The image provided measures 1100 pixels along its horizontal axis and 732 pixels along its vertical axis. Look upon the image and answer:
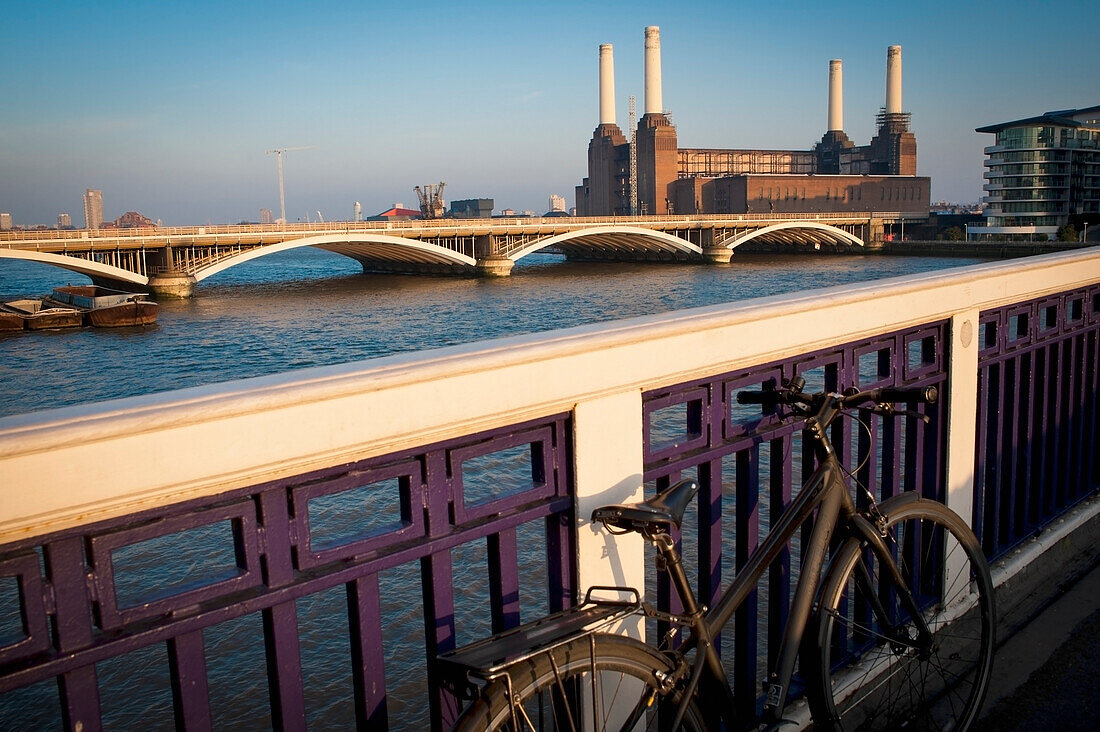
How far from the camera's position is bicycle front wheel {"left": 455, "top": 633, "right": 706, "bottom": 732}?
4.24 feet

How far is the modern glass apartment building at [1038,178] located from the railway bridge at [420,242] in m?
7.65

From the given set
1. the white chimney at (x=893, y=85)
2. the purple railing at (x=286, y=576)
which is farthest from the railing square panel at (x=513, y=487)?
the white chimney at (x=893, y=85)

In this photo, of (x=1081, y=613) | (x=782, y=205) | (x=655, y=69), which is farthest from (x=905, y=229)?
(x=1081, y=613)

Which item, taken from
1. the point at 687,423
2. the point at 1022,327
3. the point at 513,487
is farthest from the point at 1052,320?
the point at 513,487

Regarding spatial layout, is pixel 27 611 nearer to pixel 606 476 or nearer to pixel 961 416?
pixel 606 476

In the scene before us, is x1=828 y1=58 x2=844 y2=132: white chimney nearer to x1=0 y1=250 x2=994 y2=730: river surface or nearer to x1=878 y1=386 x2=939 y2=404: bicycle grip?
x1=0 y1=250 x2=994 y2=730: river surface

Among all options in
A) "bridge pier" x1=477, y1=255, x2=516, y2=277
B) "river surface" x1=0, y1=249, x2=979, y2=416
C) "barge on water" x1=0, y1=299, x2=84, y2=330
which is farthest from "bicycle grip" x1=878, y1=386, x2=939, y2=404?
"bridge pier" x1=477, y1=255, x2=516, y2=277

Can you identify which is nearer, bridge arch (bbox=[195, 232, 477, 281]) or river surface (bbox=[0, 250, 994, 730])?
river surface (bbox=[0, 250, 994, 730])

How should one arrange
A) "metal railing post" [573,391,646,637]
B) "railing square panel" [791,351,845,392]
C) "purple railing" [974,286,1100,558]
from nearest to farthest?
"metal railing post" [573,391,646,637] → "railing square panel" [791,351,845,392] → "purple railing" [974,286,1100,558]

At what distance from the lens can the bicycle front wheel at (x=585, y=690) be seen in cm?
129

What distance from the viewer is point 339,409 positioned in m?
1.36

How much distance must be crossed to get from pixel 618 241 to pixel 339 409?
184 ft

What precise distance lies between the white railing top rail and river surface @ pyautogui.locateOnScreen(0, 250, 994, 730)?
0.18 m

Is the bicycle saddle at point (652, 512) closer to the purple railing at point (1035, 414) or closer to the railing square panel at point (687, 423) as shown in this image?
the railing square panel at point (687, 423)
